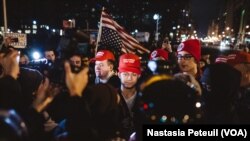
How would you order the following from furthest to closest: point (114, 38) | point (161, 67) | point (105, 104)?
point (114, 38), point (161, 67), point (105, 104)

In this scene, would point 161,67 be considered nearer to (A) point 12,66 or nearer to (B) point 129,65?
(A) point 12,66

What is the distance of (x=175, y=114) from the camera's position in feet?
9.21

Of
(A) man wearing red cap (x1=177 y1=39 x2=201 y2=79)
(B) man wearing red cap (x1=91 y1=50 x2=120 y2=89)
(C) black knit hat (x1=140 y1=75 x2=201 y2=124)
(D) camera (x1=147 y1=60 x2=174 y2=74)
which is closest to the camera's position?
(C) black knit hat (x1=140 y1=75 x2=201 y2=124)

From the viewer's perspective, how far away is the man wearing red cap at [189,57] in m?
5.95

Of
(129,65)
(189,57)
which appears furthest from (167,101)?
(189,57)

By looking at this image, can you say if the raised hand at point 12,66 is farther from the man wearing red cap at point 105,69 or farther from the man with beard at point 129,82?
the man wearing red cap at point 105,69

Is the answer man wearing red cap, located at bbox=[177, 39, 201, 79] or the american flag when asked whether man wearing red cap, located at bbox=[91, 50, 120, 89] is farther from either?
the american flag

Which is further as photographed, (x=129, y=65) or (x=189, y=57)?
(x=189, y=57)

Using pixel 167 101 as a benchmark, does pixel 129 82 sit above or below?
below

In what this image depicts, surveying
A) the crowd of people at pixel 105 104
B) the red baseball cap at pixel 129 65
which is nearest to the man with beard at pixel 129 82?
the red baseball cap at pixel 129 65

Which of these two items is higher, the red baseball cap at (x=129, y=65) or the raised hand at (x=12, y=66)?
the raised hand at (x=12, y=66)

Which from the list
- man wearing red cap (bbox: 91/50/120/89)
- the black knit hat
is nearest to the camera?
the black knit hat

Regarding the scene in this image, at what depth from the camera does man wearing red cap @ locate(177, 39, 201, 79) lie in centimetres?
595

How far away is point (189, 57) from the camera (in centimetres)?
612
